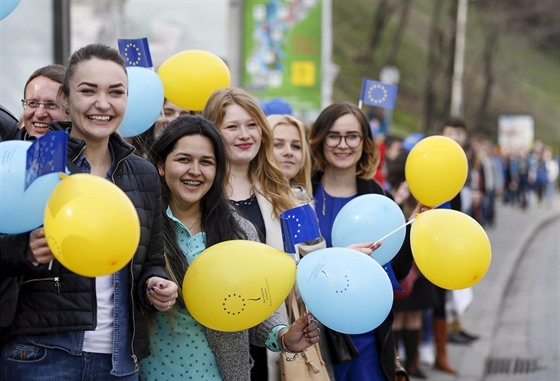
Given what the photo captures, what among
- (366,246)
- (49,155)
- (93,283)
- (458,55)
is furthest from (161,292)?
(458,55)

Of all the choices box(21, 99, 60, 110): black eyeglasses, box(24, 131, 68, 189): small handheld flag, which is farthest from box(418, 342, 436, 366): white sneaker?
box(24, 131, 68, 189): small handheld flag

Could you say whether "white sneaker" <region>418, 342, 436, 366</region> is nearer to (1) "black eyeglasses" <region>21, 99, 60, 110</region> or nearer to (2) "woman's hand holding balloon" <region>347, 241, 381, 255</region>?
(2) "woman's hand holding balloon" <region>347, 241, 381, 255</region>

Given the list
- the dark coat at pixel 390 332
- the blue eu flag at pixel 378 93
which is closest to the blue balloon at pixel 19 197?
the dark coat at pixel 390 332

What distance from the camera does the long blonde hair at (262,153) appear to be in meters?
4.68

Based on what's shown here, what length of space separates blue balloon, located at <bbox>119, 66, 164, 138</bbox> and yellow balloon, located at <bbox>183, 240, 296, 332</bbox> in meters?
1.13

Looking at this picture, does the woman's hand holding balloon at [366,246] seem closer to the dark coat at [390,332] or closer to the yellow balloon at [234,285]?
the yellow balloon at [234,285]

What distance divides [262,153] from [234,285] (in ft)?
4.43

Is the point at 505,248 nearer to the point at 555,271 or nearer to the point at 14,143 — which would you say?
the point at 555,271

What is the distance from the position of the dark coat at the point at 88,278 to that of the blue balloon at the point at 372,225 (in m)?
1.10

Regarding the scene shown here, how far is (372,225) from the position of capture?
14.4 feet

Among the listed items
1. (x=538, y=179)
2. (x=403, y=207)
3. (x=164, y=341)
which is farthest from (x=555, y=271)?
(x=538, y=179)

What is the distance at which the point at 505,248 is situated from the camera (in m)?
18.2

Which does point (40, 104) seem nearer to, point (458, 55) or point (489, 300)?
point (489, 300)

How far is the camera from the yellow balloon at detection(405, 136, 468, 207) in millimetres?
4637
